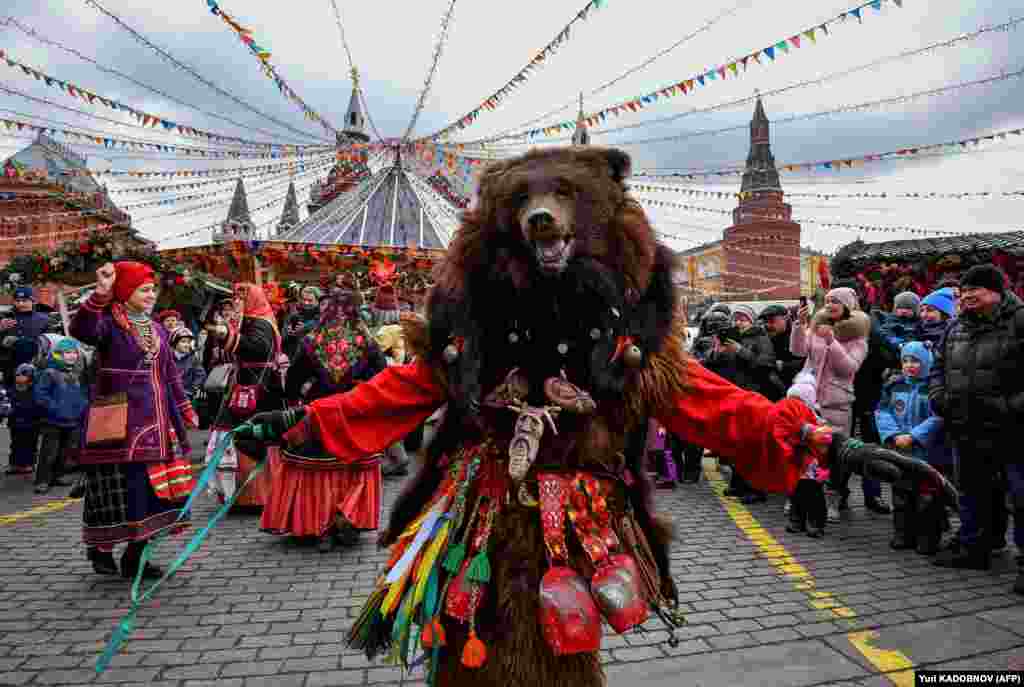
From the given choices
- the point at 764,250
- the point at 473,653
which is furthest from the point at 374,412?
the point at 764,250

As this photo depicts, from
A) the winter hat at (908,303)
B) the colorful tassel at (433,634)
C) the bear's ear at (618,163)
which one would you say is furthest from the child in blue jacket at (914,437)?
the colorful tassel at (433,634)

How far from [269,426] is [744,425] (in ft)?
4.78

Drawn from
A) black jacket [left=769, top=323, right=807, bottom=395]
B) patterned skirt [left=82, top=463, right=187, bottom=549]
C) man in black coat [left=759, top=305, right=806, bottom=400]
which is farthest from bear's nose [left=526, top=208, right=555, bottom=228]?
man in black coat [left=759, top=305, right=806, bottom=400]

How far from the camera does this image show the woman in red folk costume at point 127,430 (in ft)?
13.2

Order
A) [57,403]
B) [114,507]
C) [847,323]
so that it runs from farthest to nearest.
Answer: [57,403] → [847,323] → [114,507]

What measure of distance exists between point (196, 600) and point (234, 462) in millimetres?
2269

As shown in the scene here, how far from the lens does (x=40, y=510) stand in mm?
5969

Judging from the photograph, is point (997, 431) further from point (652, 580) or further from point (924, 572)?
point (652, 580)

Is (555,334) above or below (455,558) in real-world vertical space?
above

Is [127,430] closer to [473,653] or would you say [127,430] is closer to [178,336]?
[473,653]

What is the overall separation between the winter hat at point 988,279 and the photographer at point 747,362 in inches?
84.7

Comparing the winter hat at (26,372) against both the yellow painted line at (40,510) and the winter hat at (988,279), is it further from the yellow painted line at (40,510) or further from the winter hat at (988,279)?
the winter hat at (988,279)

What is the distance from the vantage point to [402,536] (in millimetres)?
1971

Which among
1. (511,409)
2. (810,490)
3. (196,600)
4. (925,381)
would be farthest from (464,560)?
(925,381)
